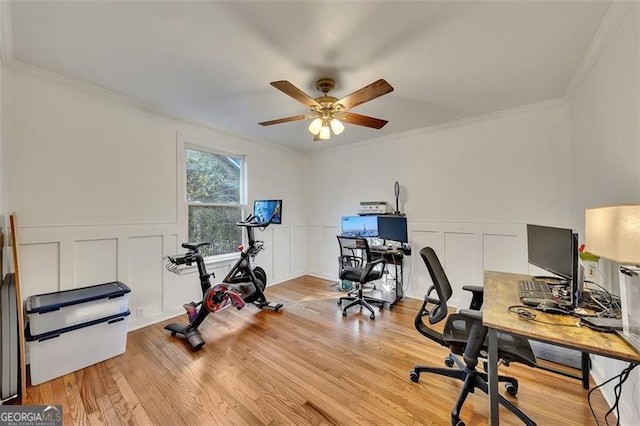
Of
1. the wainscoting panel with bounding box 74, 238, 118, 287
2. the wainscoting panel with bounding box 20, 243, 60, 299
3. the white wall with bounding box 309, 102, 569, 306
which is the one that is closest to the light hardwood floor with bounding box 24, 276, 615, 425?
the wainscoting panel with bounding box 74, 238, 118, 287

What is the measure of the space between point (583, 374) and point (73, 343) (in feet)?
13.2

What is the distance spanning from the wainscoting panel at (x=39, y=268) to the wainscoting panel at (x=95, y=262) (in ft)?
0.46

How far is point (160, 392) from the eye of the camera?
1851 mm

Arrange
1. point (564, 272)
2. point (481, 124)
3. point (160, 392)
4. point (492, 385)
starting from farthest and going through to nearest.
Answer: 1. point (481, 124)
2. point (160, 392)
3. point (564, 272)
4. point (492, 385)

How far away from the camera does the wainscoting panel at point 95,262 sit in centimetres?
244

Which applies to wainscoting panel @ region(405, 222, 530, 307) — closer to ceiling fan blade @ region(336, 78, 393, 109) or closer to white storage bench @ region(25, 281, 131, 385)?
ceiling fan blade @ region(336, 78, 393, 109)

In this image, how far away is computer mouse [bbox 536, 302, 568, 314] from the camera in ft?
4.67

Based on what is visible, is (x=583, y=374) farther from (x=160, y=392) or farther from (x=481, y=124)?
(x=160, y=392)

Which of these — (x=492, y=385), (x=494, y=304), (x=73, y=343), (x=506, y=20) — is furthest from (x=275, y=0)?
(x=73, y=343)

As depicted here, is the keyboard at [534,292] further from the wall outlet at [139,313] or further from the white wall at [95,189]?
the wall outlet at [139,313]

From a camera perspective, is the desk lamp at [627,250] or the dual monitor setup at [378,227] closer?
the desk lamp at [627,250]

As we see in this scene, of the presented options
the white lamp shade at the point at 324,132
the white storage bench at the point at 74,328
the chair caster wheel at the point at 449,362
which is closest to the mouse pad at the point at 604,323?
the chair caster wheel at the point at 449,362

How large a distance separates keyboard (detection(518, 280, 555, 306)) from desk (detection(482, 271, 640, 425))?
0.06m

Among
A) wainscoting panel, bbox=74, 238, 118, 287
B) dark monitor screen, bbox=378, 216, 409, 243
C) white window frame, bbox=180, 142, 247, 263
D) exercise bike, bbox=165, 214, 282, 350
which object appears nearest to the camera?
wainscoting panel, bbox=74, 238, 118, 287
